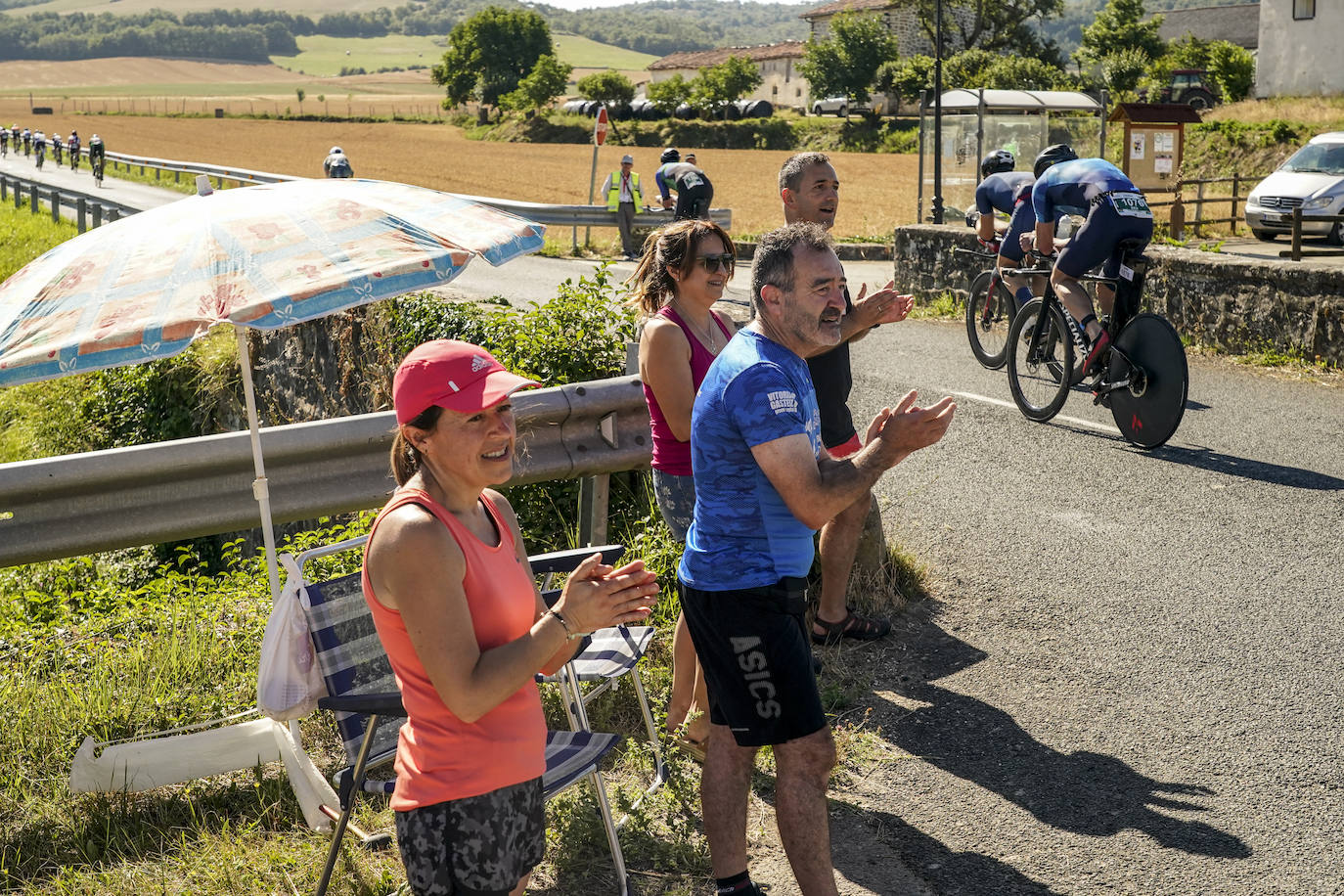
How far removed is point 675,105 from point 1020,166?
238 feet

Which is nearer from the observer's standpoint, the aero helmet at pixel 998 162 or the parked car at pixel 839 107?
the aero helmet at pixel 998 162

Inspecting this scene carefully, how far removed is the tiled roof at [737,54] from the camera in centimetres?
13925

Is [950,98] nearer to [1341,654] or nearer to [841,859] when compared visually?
[1341,654]

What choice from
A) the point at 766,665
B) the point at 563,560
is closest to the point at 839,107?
the point at 563,560

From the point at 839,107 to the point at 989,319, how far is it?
81040 mm

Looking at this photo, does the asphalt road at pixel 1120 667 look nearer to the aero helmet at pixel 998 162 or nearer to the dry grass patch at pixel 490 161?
the aero helmet at pixel 998 162

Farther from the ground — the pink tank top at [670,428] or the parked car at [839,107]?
the parked car at [839,107]

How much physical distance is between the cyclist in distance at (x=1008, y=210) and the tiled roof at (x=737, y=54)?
12576 cm

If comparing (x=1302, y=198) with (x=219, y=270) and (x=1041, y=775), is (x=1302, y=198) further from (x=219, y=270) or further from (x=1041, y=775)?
(x=219, y=270)

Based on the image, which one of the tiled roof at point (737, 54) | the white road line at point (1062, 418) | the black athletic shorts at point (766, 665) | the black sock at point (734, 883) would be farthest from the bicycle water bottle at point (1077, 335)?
the tiled roof at point (737, 54)

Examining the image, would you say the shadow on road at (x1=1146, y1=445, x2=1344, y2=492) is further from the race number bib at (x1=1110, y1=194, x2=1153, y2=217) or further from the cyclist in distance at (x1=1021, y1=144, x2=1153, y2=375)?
the race number bib at (x1=1110, y1=194, x2=1153, y2=217)

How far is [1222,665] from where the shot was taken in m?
5.13

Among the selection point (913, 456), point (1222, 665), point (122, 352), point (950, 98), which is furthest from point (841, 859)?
point (950, 98)

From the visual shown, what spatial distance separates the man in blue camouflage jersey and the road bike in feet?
17.0
